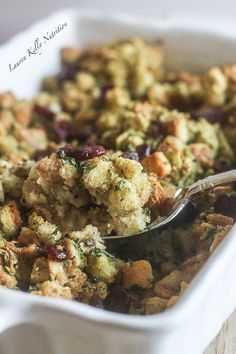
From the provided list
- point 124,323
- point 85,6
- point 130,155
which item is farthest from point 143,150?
point 85,6

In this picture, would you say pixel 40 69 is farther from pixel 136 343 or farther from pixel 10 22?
pixel 136 343

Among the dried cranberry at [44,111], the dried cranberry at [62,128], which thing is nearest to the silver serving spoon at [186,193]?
the dried cranberry at [62,128]

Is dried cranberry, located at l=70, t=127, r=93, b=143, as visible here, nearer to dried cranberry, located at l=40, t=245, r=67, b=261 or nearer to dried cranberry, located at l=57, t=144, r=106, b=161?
dried cranberry, located at l=57, t=144, r=106, b=161

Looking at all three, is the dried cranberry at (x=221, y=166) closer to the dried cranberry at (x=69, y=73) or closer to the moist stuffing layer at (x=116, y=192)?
the moist stuffing layer at (x=116, y=192)

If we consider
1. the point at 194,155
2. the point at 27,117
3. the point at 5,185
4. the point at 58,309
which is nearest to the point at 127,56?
the point at 27,117

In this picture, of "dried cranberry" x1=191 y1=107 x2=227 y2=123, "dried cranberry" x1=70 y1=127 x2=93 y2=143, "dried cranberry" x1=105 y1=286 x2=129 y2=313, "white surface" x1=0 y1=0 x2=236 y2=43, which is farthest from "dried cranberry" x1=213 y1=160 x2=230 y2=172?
"white surface" x1=0 y1=0 x2=236 y2=43

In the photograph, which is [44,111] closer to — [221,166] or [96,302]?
[221,166]
